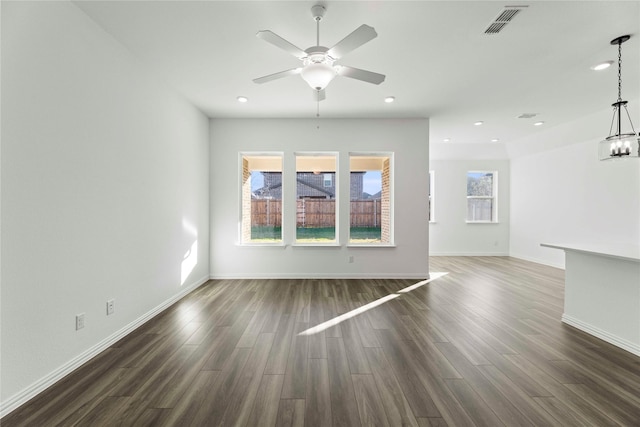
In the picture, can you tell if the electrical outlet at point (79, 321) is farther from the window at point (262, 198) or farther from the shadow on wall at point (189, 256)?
the window at point (262, 198)

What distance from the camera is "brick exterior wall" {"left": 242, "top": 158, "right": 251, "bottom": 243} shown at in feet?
16.6

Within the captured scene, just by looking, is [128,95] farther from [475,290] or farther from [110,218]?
[475,290]

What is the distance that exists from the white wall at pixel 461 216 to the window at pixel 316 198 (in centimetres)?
369

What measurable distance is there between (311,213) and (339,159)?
1.12m

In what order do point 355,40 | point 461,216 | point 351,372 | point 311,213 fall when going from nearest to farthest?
point 355,40 < point 351,372 < point 311,213 < point 461,216

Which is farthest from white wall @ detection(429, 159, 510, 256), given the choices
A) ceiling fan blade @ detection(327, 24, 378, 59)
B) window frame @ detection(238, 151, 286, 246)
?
ceiling fan blade @ detection(327, 24, 378, 59)

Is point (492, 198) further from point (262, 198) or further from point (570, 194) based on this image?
point (262, 198)

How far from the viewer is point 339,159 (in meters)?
4.96

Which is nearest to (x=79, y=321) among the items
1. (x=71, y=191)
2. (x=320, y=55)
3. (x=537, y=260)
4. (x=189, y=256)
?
(x=71, y=191)

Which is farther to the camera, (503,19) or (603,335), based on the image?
(603,335)

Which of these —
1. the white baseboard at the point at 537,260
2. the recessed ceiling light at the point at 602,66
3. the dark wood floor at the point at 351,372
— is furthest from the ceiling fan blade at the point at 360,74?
the white baseboard at the point at 537,260

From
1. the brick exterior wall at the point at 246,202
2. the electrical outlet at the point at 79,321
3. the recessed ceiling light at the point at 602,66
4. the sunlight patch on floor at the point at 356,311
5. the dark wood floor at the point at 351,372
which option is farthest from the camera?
the brick exterior wall at the point at 246,202

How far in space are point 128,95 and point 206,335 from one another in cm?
257

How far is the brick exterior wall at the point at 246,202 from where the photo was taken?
200 inches
